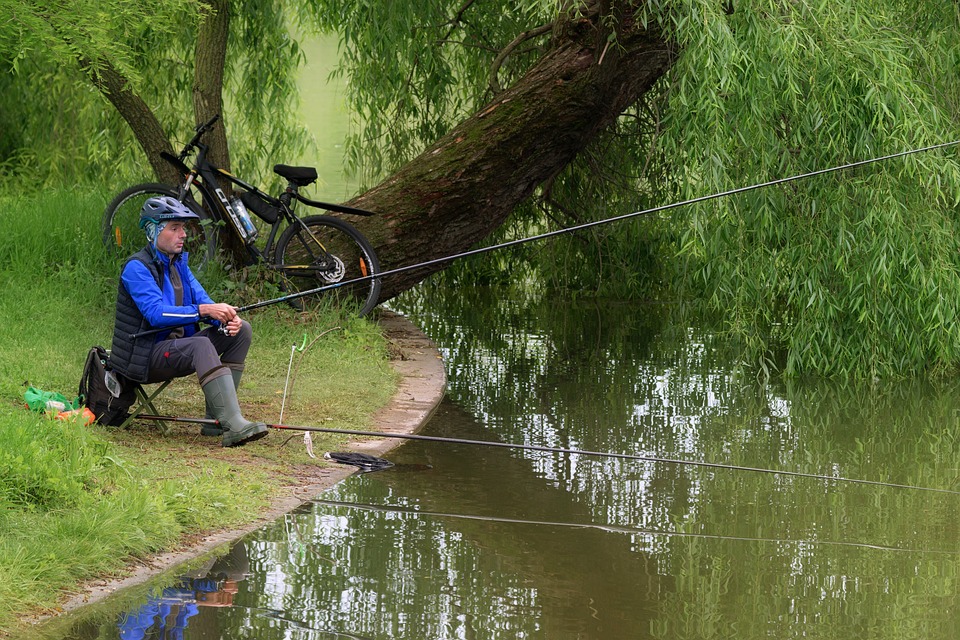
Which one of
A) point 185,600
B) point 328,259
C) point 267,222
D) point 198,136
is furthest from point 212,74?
point 185,600

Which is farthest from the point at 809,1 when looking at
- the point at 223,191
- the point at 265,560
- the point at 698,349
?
the point at 265,560

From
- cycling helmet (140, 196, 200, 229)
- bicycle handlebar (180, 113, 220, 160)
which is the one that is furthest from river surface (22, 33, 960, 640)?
bicycle handlebar (180, 113, 220, 160)

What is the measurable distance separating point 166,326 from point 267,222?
3145 millimetres

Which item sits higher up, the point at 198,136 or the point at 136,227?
the point at 198,136

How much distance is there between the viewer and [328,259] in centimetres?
869

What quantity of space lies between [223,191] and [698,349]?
4.06 metres

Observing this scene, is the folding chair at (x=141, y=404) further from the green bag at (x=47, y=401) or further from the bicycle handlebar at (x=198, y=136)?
the bicycle handlebar at (x=198, y=136)

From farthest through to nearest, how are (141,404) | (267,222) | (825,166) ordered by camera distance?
1. (267,222)
2. (825,166)
3. (141,404)

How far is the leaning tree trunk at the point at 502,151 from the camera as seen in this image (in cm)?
887

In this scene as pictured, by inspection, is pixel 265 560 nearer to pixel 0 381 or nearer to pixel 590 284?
pixel 0 381

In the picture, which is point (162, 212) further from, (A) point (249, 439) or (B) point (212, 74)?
(B) point (212, 74)

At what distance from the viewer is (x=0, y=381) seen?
6.38m

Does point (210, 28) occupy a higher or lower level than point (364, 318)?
higher

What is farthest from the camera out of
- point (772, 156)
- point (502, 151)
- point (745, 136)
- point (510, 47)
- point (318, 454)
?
point (510, 47)
